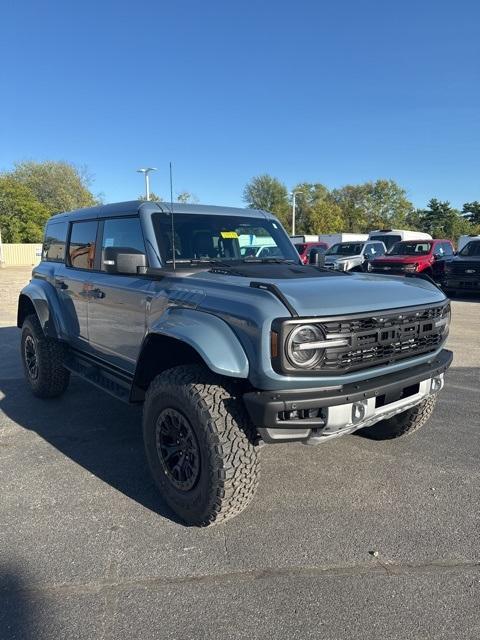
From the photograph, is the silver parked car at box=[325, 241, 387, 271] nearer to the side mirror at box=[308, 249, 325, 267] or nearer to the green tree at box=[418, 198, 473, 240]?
→ the side mirror at box=[308, 249, 325, 267]

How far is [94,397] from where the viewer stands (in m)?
5.22

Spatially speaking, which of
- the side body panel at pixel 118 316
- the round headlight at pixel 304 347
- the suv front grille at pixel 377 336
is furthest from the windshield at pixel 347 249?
the round headlight at pixel 304 347

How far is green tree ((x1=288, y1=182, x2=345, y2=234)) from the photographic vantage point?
58.0 meters

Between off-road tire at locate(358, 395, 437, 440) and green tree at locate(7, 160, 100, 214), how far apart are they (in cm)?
4573

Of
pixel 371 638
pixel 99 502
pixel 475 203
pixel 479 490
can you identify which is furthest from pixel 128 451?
pixel 475 203

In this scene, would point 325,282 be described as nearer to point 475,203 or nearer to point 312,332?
point 312,332

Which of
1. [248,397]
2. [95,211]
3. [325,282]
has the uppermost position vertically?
[95,211]

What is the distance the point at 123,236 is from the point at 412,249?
14.8 m

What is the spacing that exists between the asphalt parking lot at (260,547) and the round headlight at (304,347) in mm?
1037

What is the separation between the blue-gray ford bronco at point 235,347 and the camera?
98.3 inches

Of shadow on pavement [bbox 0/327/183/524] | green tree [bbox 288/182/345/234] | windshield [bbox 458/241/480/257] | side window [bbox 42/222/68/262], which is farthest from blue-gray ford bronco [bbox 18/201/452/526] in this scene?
green tree [bbox 288/182/345/234]

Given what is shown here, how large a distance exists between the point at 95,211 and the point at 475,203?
222 feet

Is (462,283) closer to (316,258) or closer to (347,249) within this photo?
(347,249)

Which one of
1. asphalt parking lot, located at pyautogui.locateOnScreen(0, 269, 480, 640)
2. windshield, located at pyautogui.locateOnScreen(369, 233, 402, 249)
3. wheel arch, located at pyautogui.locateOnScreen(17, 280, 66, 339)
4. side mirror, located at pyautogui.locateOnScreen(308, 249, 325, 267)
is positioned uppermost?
windshield, located at pyautogui.locateOnScreen(369, 233, 402, 249)
